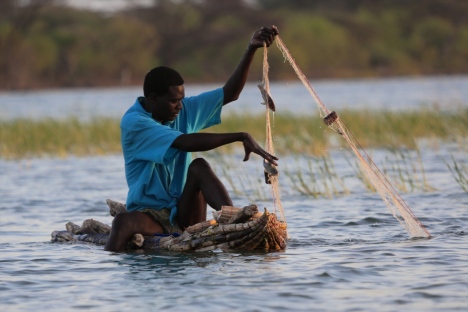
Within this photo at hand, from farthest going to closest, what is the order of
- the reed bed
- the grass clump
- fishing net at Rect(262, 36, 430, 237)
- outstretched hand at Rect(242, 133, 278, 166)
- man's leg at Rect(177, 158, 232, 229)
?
1. the grass clump
2. the reed bed
3. fishing net at Rect(262, 36, 430, 237)
4. man's leg at Rect(177, 158, 232, 229)
5. outstretched hand at Rect(242, 133, 278, 166)

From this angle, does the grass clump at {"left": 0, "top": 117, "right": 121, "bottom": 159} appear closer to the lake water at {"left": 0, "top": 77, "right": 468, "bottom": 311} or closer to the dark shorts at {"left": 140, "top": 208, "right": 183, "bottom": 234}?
the lake water at {"left": 0, "top": 77, "right": 468, "bottom": 311}

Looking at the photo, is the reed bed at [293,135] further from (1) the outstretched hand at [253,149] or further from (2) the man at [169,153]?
(1) the outstretched hand at [253,149]

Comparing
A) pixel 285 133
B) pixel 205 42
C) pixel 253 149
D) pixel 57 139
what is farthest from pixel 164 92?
pixel 205 42

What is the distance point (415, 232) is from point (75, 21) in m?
60.8

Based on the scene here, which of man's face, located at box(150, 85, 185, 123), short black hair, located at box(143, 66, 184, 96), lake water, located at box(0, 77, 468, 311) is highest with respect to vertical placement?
short black hair, located at box(143, 66, 184, 96)

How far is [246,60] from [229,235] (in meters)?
1.14

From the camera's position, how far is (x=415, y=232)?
24.7ft

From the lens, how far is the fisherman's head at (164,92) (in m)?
6.85

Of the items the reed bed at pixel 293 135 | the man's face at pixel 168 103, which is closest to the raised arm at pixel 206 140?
the man's face at pixel 168 103

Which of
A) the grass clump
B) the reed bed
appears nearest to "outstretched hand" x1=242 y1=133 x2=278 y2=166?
the reed bed

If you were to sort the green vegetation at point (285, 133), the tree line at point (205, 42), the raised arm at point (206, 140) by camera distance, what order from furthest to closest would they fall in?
the tree line at point (205, 42)
the green vegetation at point (285, 133)
the raised arm at point (206, 140)

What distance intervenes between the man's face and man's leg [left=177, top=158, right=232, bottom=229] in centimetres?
35

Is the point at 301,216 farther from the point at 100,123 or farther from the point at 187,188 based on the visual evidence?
the point at 100,123

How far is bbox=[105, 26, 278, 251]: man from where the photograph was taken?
6.77 metres
